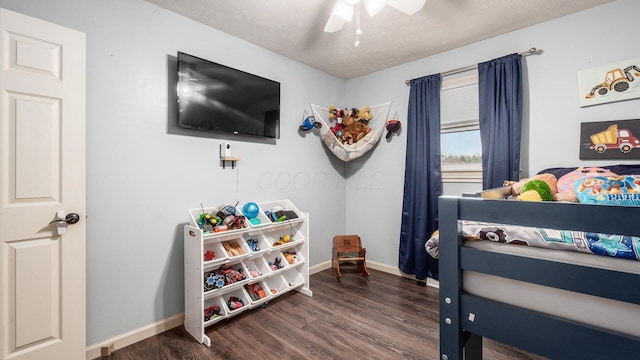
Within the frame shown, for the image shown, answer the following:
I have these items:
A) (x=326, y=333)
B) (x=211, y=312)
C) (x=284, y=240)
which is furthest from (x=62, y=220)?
(x=326, y=333)

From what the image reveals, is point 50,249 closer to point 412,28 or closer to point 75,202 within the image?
point 75,202

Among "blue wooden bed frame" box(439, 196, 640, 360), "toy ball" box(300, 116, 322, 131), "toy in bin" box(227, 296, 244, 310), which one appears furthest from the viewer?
"toy ball" box(300, 116, 322, 131)

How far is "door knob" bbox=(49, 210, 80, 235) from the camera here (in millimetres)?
1476

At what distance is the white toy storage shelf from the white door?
601 millimetres

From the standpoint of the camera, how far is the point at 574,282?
881 mm

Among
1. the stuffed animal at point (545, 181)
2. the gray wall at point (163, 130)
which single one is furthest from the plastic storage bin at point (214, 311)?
the stuffed animal at point (545, 181)

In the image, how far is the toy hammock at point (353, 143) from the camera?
10.1 ft

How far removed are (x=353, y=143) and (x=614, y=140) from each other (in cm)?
216

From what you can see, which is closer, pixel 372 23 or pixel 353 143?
pixel 372 23

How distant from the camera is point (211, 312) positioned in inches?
78.6

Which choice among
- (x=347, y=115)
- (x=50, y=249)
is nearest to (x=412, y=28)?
(x=347, y=115)

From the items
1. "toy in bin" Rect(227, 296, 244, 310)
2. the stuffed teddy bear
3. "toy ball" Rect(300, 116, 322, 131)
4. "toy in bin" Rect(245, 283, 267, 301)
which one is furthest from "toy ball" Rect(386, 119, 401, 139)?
"toy in bin" Rect(227, 296, 244, 310)

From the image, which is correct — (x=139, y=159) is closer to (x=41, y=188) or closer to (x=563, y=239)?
(x=41, y=188)

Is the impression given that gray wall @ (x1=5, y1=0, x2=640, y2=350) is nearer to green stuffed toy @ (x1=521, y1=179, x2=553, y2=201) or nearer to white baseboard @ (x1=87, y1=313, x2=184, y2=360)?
white baseboard @ (x1=87, y1=313, x2=184, y2=360)
